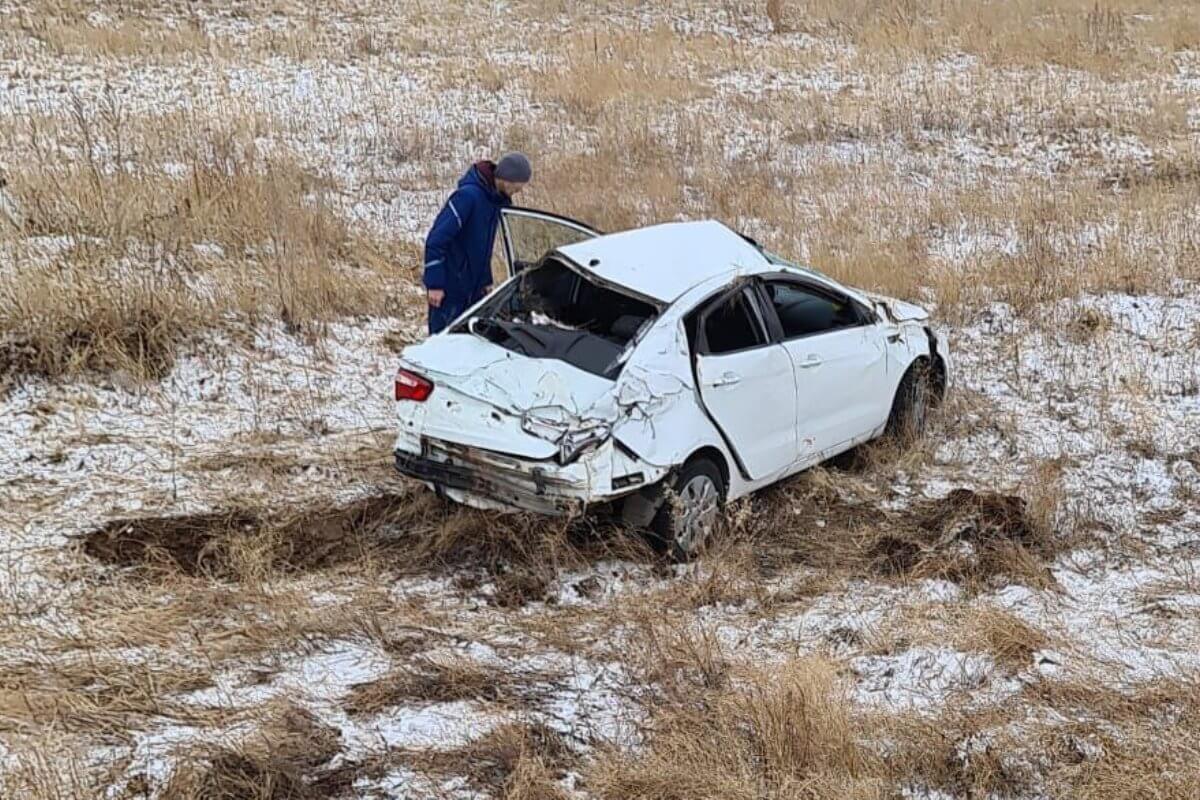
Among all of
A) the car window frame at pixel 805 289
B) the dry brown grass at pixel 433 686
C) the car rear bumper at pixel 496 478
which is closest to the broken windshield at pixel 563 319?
the car rear bumper at pixel 496 478

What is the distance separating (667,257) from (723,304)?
0.43m

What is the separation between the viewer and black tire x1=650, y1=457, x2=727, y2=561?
601 cm

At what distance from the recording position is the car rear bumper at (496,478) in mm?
5648

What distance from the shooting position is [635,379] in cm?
585

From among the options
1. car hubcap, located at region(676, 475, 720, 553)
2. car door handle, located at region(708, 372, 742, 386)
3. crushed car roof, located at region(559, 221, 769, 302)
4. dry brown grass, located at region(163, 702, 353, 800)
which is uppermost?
crushed car roof, located at region(559, 221, 769, 302)

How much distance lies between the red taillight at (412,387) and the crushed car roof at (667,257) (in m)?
1.12

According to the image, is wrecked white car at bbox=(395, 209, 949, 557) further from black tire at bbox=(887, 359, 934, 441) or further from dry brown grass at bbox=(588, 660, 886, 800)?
dry brown grass at bbox=(588, 660, 886, 800)

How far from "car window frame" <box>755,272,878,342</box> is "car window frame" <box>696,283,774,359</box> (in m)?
0.04

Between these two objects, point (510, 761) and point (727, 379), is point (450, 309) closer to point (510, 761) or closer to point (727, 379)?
point (727, 379)

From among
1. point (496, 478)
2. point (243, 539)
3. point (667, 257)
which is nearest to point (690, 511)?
point (496, 478)

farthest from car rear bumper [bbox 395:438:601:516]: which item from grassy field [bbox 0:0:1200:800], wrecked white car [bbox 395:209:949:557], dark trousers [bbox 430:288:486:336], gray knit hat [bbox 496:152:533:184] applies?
gray knit hat [bbox 496:152:533:184]

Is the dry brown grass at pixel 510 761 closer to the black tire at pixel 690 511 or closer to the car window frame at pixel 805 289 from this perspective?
the black tire at pixel 690 511

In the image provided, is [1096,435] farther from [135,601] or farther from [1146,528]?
[135,601]

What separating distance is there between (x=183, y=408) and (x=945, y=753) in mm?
5629
